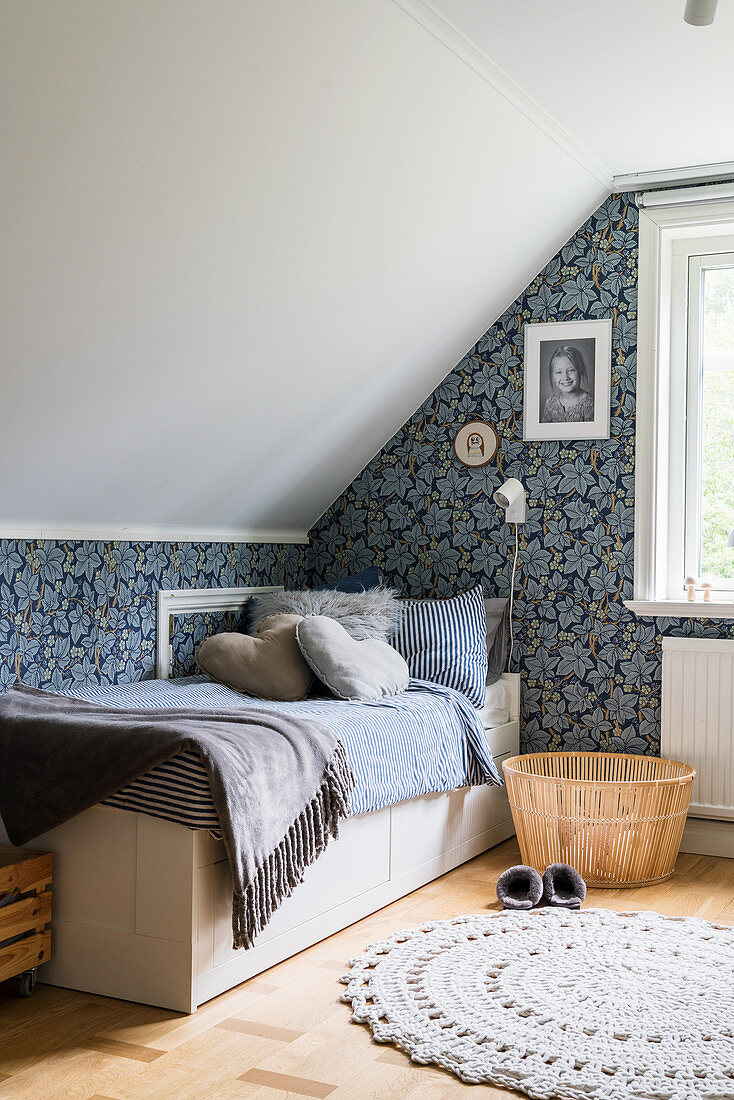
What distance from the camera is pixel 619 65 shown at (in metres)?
2.89

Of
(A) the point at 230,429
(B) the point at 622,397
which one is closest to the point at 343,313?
(A) the point at 230,429

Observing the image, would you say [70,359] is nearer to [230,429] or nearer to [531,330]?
[230,429]

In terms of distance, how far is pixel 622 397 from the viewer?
13.0 ft

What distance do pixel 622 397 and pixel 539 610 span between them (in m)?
0.85

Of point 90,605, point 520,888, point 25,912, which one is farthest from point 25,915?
point 520,888

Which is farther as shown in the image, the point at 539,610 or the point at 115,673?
the point at 539,610

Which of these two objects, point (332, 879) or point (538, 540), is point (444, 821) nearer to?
point (332, 879)

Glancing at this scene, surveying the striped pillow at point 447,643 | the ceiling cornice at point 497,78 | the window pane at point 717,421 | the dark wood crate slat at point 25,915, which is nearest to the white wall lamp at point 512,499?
the striped pillow at point 447,643

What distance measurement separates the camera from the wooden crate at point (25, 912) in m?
2.36

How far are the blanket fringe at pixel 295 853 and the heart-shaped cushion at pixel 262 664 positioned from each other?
0.67 m

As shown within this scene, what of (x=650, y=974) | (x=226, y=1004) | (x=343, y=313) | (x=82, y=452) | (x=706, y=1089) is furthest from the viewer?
(x=343, y=313)

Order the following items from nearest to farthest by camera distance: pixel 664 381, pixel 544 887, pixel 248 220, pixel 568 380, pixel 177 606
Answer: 1. pixel 248 220
2. pixel 544 887
3. pixel 177 606
4. pixel 664 381
5. pixel 568 380

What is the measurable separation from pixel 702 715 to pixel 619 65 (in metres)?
2.12

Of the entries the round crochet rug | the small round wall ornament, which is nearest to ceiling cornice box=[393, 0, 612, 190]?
the small round wall ornament
